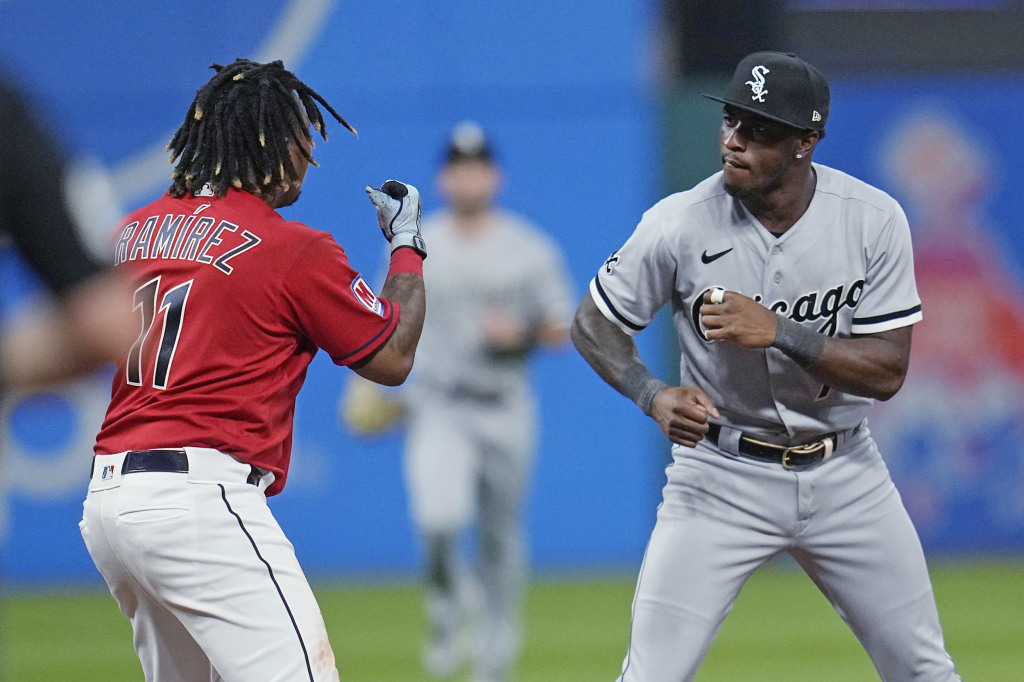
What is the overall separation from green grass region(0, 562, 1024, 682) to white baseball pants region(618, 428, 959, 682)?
2732 millimetres

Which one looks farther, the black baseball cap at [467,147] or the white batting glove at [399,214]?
the black baseball cap at [467,147]

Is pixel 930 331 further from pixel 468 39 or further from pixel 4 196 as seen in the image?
pixel 4 196

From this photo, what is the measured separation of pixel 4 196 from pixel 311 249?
1.38m

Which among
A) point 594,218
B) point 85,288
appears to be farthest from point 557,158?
point 85,288

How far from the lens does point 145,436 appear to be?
3.52 metres

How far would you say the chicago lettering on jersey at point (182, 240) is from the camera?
11.5ft

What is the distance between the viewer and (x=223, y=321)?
11.5ft

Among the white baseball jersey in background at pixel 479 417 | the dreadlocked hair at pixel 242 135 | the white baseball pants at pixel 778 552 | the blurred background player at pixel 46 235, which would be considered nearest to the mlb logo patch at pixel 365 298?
the dreadlocked hair at pixel 242 135

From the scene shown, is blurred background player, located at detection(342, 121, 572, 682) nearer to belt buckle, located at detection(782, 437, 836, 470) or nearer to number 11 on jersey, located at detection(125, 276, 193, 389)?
belt buckle, located at detection(782, 437, 836, 470)

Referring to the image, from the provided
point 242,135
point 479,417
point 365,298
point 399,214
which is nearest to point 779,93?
point 399,214

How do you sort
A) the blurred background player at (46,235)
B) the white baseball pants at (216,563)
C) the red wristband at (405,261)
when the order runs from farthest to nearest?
the red wristband at (405,261) < the white baseball pants at (216,563) < the blurred background player at (46,235)

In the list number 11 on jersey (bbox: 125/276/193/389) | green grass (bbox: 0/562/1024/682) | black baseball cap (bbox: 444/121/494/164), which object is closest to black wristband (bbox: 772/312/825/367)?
number 11 on jersey (bbox: 125/276/193/389)

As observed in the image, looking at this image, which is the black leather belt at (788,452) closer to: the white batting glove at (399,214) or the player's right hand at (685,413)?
the player's right hand at (685,413)

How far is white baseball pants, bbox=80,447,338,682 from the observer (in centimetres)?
339
